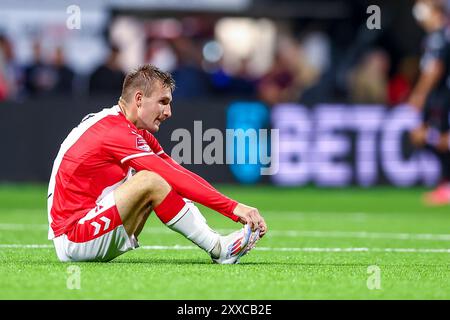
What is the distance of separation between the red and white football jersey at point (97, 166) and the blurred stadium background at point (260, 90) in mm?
4774

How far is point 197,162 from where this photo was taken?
57.4 feet

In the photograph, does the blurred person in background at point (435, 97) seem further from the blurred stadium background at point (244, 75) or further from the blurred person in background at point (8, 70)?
the blurred person in background at point (8, 70)

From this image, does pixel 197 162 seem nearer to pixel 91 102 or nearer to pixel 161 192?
pixel 91 102

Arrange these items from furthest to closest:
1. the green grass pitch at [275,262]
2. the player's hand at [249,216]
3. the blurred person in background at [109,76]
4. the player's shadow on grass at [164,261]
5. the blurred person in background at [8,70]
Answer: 1. the blurred person in background at [8,70]
2. the blurred person in background at [109,76]
3. the player's shadow on grass at [164,261]
4. the player's hand at [249,216]
5. the green grass pitch at [275,262]

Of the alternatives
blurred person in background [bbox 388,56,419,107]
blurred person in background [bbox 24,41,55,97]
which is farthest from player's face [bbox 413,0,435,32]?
blurred person in background [bbox 24,41,55,97]

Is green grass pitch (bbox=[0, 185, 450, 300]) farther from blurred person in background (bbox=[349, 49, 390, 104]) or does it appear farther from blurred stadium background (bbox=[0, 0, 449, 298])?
blurred person in background (bbox=[349, 49, 390, 104])

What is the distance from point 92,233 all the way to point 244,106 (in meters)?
10.2

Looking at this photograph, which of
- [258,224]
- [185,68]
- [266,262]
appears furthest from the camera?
[185,68]

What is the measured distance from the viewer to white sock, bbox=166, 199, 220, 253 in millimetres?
8547

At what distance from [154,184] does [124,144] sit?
16.3 inches

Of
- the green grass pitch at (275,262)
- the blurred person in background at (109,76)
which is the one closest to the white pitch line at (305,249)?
the green grass pitch at (275,262)

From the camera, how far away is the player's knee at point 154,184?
8.41m
